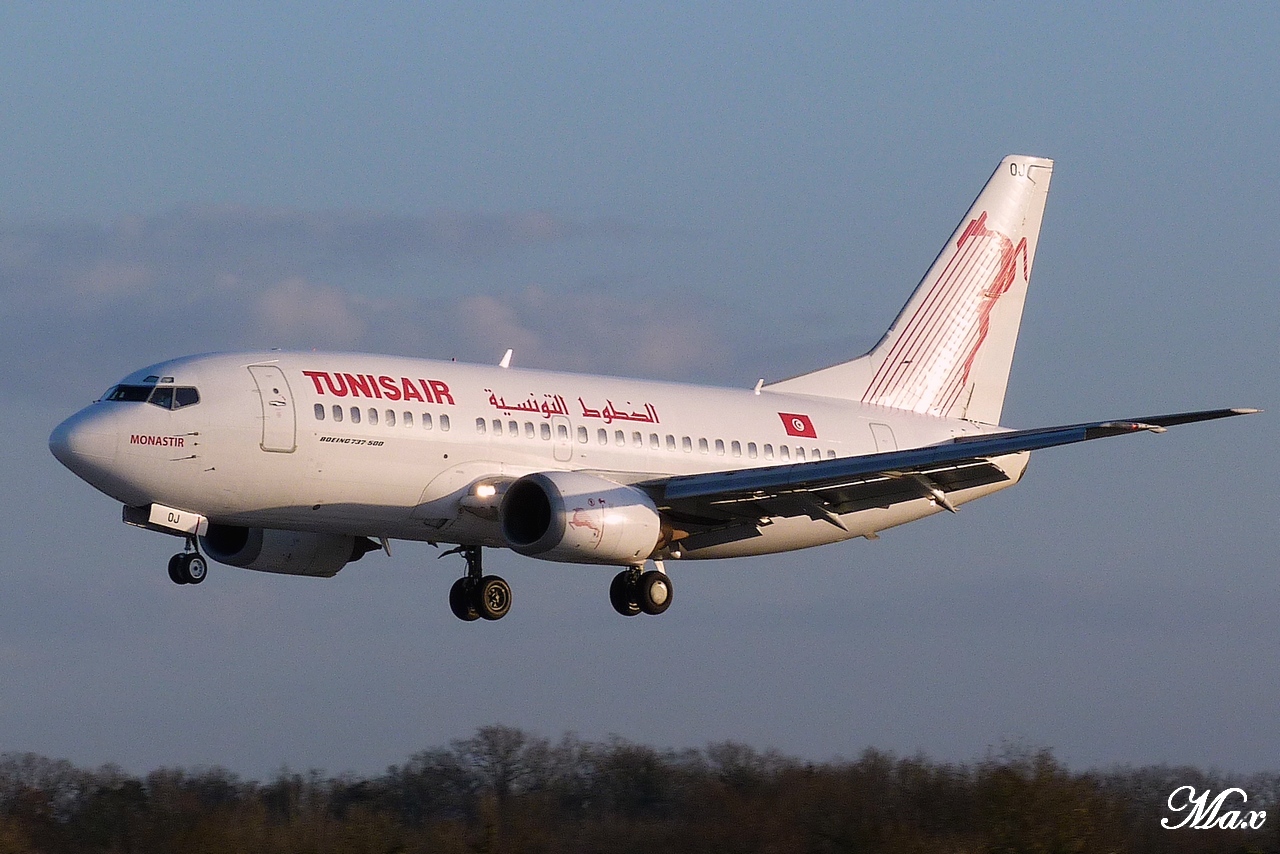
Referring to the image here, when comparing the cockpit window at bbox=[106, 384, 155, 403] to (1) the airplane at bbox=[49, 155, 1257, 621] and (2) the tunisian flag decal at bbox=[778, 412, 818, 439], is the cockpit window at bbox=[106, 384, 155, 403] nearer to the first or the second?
(1) the airplane at bbox=[49, 155, 1257, 621]

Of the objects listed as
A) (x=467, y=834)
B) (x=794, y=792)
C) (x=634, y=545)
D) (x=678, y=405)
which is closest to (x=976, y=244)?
(x=678, y=405)

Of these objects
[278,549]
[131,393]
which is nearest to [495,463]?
[278,549]

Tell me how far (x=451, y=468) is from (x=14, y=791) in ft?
31.4

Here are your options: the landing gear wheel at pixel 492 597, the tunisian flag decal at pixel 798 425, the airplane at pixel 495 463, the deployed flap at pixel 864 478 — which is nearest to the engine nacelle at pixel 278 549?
the airplane at pixel 495 463

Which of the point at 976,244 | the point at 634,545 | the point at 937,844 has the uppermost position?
the point at 976,244

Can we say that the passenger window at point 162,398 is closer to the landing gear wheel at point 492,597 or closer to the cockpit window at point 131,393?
the cockpit window at point 131,393

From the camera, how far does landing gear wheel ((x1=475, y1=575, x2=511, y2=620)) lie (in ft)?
135

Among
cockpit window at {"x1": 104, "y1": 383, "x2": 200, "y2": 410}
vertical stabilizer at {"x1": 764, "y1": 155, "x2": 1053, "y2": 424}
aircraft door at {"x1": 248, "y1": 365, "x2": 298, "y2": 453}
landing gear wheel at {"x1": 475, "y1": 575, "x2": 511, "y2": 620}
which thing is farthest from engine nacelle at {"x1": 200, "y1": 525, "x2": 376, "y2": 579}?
vertical stabilizer at {"x1": 764, "y1": 155, "x2": 1053, "y2": 424}

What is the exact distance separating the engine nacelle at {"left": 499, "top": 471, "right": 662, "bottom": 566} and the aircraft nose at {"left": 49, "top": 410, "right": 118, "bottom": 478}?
6.97m

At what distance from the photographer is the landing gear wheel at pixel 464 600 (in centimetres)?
4122

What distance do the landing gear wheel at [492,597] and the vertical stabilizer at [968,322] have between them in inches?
352

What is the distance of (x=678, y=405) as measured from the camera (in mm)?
41312

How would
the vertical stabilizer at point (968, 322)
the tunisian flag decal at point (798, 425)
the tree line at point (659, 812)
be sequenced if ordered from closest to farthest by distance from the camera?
the tree line at point (659, 812)
the tunisian flag decal at point (798, 425)
the vertical stabilizer at point (968, 322)

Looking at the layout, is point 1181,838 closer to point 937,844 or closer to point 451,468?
point 937,844
